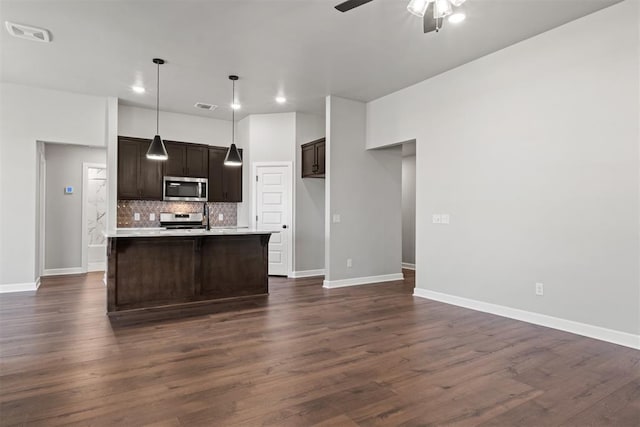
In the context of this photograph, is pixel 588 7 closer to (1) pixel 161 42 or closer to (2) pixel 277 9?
(2) pixel 277 9

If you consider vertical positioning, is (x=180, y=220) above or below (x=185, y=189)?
below

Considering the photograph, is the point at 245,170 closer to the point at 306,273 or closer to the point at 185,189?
the point at 185,189

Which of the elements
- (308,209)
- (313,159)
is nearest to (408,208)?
(308,209)

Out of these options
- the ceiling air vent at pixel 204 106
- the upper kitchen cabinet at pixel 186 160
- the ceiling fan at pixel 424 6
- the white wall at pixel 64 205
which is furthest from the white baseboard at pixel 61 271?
the ceiling fan at pixel 424 6

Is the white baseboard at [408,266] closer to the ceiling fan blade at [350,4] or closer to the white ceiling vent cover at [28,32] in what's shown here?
the ceiling fan blade at [350,4]

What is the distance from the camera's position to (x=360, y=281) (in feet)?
20.2

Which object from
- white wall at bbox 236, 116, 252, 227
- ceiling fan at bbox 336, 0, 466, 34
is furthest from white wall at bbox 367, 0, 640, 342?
white wall at bbox 236, 116, 252, 227

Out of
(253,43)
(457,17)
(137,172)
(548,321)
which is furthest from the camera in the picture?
(137,172)

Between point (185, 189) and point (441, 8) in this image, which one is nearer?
point (441, 8)

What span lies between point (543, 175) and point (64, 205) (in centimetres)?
805

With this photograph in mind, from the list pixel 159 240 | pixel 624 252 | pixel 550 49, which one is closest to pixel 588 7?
pixel 550 49

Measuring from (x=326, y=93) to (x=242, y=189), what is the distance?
105 inches

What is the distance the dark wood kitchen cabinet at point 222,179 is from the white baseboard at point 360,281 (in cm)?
272

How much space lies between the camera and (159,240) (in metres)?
4.52
